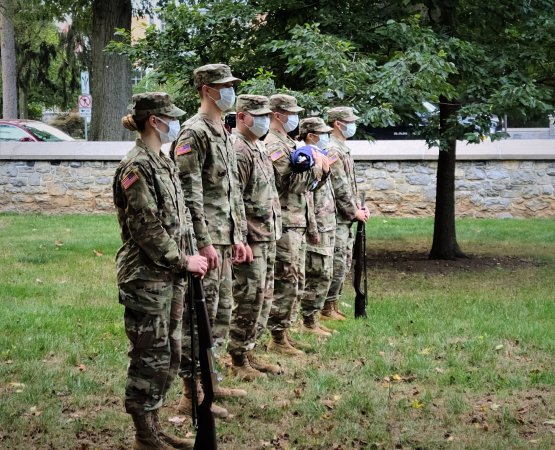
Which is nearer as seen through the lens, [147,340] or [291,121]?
[147,340]

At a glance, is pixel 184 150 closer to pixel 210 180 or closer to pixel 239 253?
pixel 210 180

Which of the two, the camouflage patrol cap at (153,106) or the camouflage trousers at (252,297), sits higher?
the camouflage patrol cap at (153,106)

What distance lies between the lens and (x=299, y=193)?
28.3ft

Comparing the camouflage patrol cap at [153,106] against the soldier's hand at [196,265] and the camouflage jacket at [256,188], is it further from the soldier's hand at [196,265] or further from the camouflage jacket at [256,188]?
the camouflage jacket at [256,188]

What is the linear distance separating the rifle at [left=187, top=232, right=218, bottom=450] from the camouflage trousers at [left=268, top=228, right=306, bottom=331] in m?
2.42

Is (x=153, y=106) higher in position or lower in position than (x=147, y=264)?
higher

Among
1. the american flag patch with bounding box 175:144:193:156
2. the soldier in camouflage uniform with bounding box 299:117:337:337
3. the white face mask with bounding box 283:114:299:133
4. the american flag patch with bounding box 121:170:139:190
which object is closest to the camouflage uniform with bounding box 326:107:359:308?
the soldier in camouflage uniform with bounding box 299:117:337:337

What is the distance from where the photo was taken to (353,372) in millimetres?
7785

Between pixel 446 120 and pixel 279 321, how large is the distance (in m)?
6.33

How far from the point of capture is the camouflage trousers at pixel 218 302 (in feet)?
21.4

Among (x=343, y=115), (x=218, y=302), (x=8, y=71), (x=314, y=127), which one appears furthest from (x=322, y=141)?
(x=8, y=71)

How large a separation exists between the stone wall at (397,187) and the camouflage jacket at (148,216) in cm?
1317

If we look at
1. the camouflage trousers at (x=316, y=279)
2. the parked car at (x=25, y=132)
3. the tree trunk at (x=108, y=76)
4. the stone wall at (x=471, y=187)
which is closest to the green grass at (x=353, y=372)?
the camouflage trousers at (x=316, y=279)

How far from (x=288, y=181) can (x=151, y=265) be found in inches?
116
